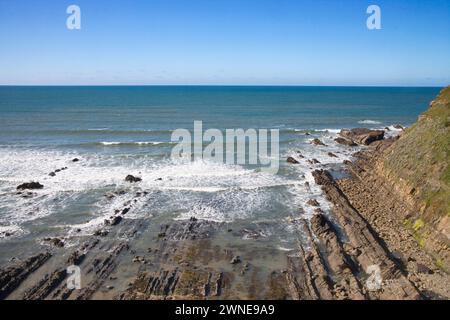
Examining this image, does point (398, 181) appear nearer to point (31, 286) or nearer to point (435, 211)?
point (435, 211)

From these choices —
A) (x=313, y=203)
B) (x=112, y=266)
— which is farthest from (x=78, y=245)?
(x=313, y=203)

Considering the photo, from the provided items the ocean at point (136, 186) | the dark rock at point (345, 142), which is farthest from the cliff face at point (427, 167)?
the dark rock at point (345, 142)

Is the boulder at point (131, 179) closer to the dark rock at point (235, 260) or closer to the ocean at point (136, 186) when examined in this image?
the ocean at point (136, 186)

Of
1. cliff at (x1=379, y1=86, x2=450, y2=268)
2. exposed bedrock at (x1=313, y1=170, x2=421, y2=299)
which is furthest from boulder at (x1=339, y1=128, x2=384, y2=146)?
exposed bedrock at (x1=313, y1=170, x2=421, y2=299)

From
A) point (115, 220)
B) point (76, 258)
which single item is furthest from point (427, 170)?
point (76, 258)

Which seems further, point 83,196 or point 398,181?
point 83,196

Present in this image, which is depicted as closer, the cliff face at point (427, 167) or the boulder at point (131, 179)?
the cliff face at point (427, 167)

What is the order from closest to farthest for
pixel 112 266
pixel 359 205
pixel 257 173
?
pixel 112 266 < pixel 359 205 < pixel 257 173
